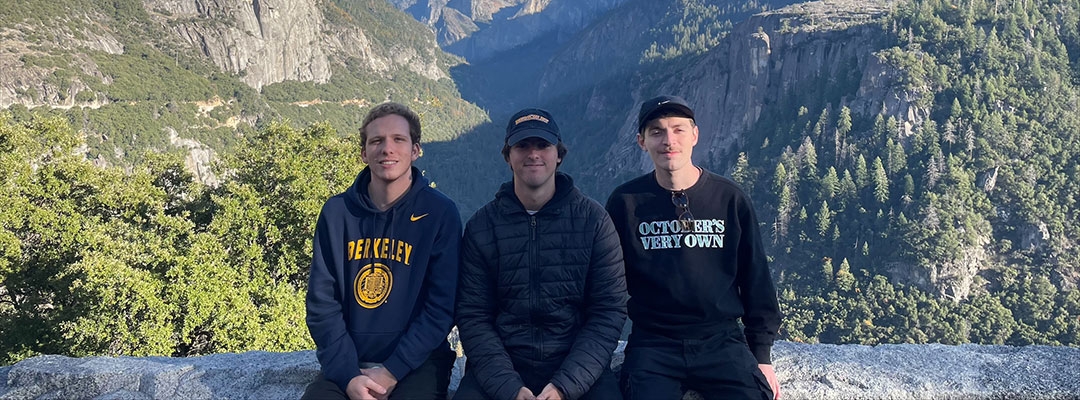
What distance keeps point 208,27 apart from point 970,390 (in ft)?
478

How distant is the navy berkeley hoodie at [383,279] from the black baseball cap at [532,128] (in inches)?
24.2

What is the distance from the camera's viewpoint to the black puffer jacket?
3566mm

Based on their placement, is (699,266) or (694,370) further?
(699,266)

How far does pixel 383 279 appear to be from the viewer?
3.76 metres

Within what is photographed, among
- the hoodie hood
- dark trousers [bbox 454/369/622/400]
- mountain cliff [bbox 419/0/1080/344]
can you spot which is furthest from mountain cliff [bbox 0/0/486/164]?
dark trousers [bbox 454/369/622/400]

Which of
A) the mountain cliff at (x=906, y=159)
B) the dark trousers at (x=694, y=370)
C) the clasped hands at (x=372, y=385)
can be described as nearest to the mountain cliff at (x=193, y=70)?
the mountain cliff at (x=906, y=159)

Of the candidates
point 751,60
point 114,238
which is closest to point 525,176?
point 114,238

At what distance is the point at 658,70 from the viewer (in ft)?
496

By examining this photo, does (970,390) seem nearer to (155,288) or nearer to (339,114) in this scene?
(155,288)

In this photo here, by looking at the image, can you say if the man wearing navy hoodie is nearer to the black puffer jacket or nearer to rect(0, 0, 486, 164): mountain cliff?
the black puffer jacket

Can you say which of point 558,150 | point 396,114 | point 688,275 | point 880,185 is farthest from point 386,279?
point 880,185

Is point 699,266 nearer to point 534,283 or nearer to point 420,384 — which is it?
point 534,283

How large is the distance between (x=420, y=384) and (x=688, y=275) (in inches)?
70.6

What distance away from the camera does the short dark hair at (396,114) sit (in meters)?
3.92
